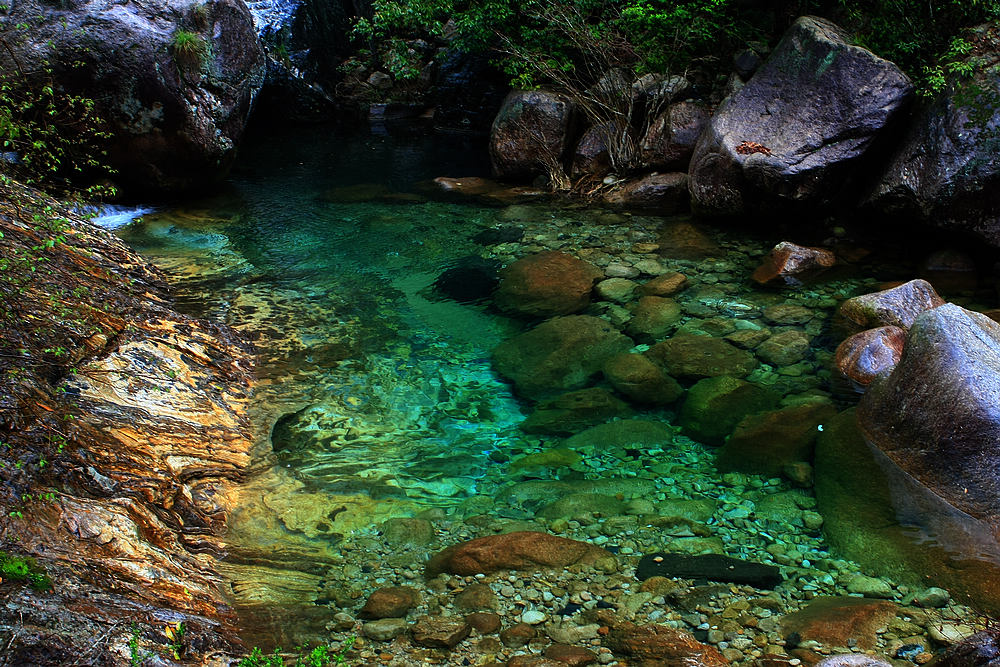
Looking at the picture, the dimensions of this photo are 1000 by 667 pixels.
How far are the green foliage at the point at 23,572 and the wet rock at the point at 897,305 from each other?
5832 millimetres

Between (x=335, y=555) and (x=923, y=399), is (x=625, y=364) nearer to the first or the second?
(x=923, y=399)

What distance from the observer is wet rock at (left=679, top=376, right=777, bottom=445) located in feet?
16.0

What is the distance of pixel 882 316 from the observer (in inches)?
229

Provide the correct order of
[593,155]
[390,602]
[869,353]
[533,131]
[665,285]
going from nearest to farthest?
[390,602], [869,353], [665,285], [593,155], [533,131]

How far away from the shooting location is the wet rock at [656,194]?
922 centimetres

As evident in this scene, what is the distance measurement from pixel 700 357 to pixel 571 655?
129 inches

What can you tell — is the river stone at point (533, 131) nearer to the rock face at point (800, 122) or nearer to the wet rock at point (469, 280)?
the rock face at point (800, 122)

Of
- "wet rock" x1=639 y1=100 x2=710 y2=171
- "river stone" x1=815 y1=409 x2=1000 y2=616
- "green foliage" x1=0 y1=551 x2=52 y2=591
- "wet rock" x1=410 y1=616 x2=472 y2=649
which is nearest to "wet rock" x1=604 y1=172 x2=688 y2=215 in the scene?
"wet rock" x1=639 y1=100 x2=710 y2=171

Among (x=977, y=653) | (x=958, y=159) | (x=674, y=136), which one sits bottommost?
(x=977, y=653)

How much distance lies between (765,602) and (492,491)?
170 centimetres

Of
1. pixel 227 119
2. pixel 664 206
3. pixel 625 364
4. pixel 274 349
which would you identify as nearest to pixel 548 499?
pixel 625 364

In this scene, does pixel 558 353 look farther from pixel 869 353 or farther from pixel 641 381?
pixel 869 353

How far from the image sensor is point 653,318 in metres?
6.38

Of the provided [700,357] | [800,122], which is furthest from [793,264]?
[700,357]
